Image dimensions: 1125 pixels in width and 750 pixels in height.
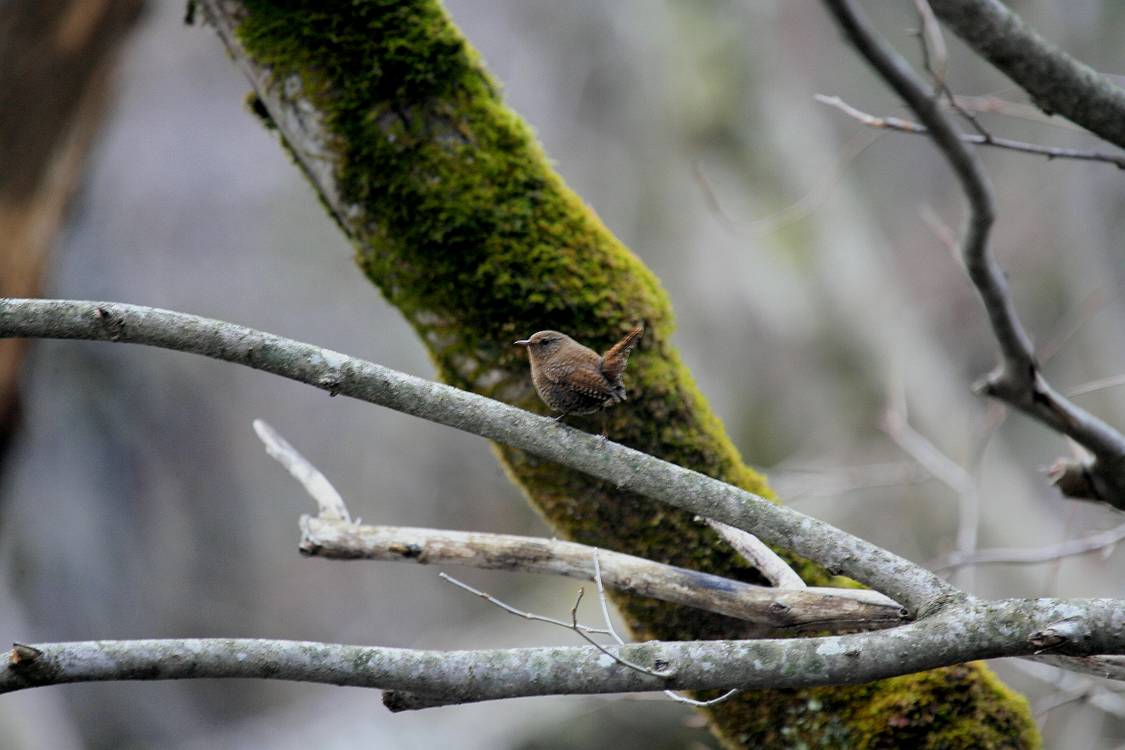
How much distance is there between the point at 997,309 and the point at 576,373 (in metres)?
1.27

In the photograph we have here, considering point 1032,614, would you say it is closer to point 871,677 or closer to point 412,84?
point 871,677

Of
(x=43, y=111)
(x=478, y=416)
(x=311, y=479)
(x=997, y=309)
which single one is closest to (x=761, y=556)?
(x=478, y=416)

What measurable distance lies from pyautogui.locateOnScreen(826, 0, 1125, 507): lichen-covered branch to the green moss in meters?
0.66

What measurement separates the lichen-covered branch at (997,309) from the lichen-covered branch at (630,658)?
3.05ft

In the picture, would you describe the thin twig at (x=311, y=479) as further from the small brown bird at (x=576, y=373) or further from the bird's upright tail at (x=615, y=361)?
the bird's upright tail at (x=615, y=361)

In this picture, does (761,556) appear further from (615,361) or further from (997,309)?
(997,309)

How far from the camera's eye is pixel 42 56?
4.07 m

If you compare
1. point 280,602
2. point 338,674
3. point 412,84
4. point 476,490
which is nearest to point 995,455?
point 476,490

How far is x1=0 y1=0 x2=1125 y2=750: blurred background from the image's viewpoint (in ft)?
19.9

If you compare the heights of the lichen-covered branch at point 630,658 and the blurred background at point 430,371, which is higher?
the blurred background at point 430,371

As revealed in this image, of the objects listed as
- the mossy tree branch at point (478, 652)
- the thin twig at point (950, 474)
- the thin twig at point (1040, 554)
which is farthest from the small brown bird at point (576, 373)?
the thin twig at point (950, 474)

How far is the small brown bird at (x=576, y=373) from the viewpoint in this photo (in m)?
2.17

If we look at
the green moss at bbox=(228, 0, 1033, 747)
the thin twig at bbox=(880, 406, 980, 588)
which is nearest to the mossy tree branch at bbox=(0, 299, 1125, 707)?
the green moss at bbox=(228, 0, 1033, 747)

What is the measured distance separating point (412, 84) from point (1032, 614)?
→ 75.9 inches
